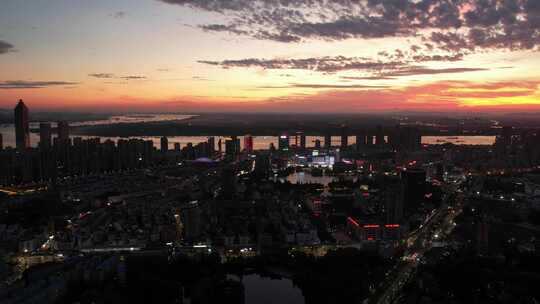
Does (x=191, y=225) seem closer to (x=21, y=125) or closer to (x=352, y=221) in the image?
(x=352, y=221)

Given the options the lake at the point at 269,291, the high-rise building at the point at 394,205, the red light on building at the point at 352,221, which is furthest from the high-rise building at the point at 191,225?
the high-rise building at the point at 394,205

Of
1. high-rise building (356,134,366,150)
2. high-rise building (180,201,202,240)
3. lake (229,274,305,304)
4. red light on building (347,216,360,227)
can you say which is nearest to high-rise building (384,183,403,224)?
red light on building (347,216,360,227)

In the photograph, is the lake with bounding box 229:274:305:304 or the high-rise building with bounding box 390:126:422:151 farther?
the high-rise building with bounding box 390:126:422:151

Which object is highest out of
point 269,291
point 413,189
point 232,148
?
point 232,148

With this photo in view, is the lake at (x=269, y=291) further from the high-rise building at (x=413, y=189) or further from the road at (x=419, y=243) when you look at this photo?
the high-rise building at (x=413, y=189)

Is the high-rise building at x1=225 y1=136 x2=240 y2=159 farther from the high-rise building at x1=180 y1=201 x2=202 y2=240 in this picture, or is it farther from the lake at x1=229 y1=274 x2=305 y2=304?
the lake at x1=229 y1=274 x2=305 y2=304

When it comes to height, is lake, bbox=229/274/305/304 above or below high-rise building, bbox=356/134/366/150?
below

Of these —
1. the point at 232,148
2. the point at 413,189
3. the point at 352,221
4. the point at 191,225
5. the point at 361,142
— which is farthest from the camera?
the point at 361,142

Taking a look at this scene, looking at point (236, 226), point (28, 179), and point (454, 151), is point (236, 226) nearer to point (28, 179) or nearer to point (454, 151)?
point (28, 179)

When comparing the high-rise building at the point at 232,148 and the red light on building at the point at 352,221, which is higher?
the high-rise building at the point at 232,148

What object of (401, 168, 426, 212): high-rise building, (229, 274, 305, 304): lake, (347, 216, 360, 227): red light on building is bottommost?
(229, 274, 305, 304): lake

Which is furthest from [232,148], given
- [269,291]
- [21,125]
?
[269,291]
